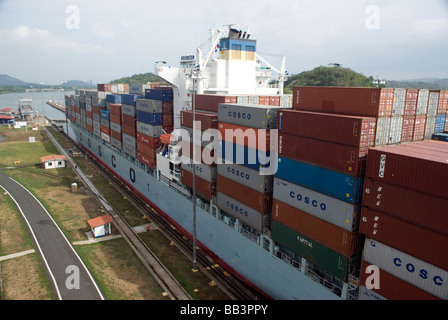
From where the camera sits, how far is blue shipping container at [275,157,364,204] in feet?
50.4

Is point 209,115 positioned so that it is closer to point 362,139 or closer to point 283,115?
point 283,115

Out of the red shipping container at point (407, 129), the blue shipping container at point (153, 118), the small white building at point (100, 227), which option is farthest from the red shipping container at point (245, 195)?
the blue shipping container at point (153, 118)

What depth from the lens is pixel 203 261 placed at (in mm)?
27000

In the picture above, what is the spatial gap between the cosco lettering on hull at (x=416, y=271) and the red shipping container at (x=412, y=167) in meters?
3.43

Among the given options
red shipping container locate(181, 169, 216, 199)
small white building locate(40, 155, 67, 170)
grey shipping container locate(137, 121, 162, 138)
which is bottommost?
small white building locate(40, 155, 67, 170)

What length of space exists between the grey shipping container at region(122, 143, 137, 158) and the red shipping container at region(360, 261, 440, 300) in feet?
115

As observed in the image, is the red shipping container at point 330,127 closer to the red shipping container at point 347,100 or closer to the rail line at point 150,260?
the red shipping container at point 347,100

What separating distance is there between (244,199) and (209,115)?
27.2 ft

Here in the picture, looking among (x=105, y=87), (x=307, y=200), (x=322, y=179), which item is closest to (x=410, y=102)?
(x=322, y=179)

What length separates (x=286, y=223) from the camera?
19.3m

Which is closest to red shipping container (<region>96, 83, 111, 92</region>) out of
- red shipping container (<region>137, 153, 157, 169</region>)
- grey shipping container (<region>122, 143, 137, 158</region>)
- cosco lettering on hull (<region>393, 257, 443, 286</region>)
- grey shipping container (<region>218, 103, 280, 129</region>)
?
grey shipping container (<region>122, 143, 137, 158</region>)

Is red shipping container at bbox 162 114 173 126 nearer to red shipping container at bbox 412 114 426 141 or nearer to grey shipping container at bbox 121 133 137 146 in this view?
grey shipping container at bbox 121 133 137 146

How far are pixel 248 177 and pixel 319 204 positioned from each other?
243 inches

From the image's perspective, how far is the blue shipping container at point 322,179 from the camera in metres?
15.4
